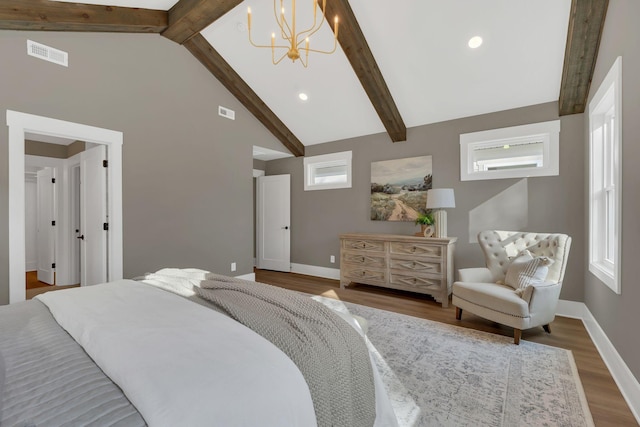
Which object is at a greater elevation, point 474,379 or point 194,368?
point 194,368

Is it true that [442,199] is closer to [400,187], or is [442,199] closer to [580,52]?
[400,187]

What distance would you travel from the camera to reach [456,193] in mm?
4086

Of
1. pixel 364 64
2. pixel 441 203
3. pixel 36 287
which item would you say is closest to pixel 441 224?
pixel 441 203

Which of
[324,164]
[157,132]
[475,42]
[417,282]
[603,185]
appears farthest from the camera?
[324,164]

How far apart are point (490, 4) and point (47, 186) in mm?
6648

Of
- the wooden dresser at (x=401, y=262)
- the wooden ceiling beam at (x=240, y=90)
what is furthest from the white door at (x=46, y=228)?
the wooden dresser at (x=401, y=262)

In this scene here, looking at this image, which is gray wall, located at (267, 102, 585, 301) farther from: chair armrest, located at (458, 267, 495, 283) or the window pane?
chair armrest, located at (458, 267, 495, 283)

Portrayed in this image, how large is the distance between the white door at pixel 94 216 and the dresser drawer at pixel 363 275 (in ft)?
10.2

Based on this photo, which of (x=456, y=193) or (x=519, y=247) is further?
(x=456, y=193)

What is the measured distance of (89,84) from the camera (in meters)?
3.12

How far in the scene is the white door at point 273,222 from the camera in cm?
586

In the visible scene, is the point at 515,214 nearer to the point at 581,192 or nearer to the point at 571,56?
the point at 581,192

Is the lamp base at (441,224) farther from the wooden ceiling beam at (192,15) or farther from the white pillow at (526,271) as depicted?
the wooden ceiling beam at (192,15)

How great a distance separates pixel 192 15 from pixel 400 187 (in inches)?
137
